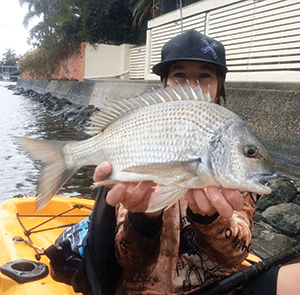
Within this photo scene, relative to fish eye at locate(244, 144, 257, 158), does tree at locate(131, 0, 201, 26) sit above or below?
above

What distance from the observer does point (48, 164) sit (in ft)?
6.40

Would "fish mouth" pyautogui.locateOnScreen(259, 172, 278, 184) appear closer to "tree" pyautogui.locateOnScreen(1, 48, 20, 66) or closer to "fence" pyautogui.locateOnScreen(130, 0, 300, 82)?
"fence" pyautogui.locateOnScreen(130, 0, 300, 82)

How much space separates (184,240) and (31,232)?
1.78 metres

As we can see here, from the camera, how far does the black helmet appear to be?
2.31 meters

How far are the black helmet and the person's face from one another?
0.19 feet

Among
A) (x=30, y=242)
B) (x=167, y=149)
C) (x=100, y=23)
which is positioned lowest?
(x=30, y=242)

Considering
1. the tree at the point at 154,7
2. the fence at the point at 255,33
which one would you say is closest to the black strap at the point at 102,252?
the fence at the point at 255,33

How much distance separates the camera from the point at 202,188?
1.57 meters

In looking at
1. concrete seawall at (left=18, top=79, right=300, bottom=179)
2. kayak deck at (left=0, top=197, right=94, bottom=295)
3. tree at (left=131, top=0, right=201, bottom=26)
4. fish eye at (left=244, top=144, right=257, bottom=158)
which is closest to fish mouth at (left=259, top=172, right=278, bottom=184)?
fish eye at (left=244, top=144, right=257, bottom=158)

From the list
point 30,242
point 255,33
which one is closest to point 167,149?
point 30,242

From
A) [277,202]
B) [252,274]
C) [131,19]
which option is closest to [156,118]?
[252,274]

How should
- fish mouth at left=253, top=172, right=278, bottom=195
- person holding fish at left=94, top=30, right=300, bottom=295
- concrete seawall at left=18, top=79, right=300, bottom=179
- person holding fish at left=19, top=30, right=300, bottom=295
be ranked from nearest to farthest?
fish mouth at left=253, top=172, right=278, bottom=195, person holding fish at left=19, top=30, right=300, bottom=295, person holding fish at left=94, top=30, right=300, bottom=295, concrete seawall at left=18, top=79, right=300, bottom=179

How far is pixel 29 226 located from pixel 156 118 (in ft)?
7.92

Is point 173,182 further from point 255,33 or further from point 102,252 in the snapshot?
point 255,33
